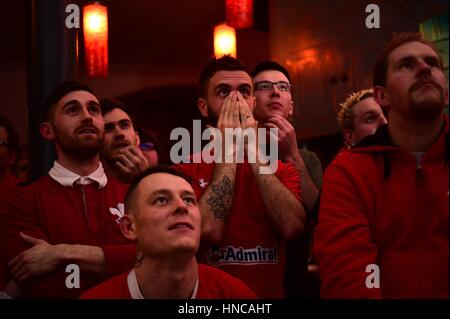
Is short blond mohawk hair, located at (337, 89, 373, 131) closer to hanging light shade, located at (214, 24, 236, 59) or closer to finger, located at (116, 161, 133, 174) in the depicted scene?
finger, located at (116, 161, 133, 174)

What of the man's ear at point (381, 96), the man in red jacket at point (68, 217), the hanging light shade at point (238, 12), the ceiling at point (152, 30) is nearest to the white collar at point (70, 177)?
the man in red jacket at point (68, 217)

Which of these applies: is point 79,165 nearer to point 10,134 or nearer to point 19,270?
point 19,270

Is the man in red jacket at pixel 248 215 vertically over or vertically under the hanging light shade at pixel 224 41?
under

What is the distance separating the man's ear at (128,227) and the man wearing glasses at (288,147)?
60cm

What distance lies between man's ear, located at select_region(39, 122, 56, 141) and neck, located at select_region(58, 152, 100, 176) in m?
0.10

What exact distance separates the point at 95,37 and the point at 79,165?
1.90m

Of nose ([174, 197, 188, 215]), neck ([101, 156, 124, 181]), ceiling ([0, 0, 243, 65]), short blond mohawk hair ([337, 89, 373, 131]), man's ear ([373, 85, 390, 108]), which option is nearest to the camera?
nose ([174, 197, 188, 215])

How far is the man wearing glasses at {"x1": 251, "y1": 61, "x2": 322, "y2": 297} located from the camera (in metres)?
2.59

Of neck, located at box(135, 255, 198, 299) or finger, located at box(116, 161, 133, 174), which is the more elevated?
finger, located at box(116, 161, 133, 174)

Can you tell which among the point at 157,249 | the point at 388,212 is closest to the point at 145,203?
the point at 157,249

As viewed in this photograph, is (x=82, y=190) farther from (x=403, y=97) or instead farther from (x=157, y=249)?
(x=403, y=97)

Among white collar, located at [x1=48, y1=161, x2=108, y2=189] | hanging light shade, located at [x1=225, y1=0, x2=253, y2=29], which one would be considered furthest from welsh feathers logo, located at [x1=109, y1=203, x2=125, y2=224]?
hanging light shade, located at [x1=225, y1=0, x2=253, y2=29]

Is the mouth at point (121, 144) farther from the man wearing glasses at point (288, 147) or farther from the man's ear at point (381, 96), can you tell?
the man's ear at point (381, 96)

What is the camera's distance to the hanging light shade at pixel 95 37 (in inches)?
167
